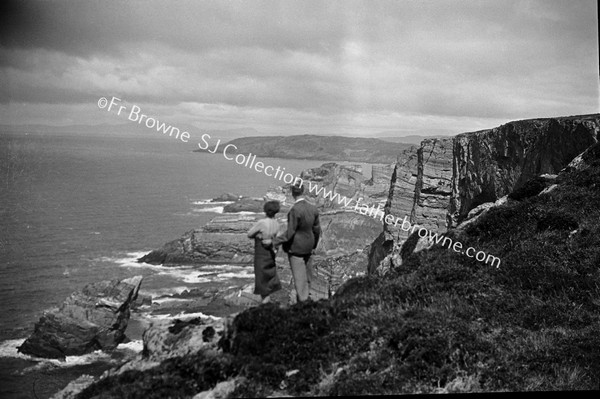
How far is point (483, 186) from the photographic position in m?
49.5

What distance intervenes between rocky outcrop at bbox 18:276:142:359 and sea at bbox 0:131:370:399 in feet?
3.52

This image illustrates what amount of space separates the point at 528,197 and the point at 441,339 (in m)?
15.9

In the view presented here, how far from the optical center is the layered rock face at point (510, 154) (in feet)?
112

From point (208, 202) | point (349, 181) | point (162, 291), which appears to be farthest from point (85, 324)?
point (349, 181)

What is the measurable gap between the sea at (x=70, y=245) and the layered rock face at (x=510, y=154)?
123 feet

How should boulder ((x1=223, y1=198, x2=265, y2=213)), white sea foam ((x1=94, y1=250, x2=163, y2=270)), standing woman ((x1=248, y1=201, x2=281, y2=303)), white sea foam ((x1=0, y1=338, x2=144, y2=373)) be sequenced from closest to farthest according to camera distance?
standing woman ((x1=248, y1=201, x2=281, y2=303))
white sea foam ((x1=0, y1=338, x2=144, y2=373))
white sea foam ((x1=94, y1=250, x2=163, y2=270))
boulder ((x1=223, y1=198, x2=265, y2=213))

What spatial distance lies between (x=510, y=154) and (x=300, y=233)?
38328mm

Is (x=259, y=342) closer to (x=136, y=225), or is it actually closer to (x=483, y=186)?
(x=483, y=186)

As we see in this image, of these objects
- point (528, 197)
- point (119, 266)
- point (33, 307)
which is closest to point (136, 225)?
point (119, 266)

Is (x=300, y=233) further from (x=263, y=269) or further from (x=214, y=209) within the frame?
(x=214, y=209)

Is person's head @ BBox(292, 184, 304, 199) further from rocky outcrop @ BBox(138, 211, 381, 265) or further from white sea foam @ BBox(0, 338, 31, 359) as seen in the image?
rocky outcrop @ BBox(138, 211, 381, 265)

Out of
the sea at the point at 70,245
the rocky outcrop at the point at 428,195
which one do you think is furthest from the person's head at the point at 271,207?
the rocky outcrop at the point at 428,195

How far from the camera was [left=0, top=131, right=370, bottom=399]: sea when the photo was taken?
45.3 m

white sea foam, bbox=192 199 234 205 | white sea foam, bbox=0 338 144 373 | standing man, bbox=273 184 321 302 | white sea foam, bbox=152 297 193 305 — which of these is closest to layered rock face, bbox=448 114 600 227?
standing man, bbox=273 184 321 302
